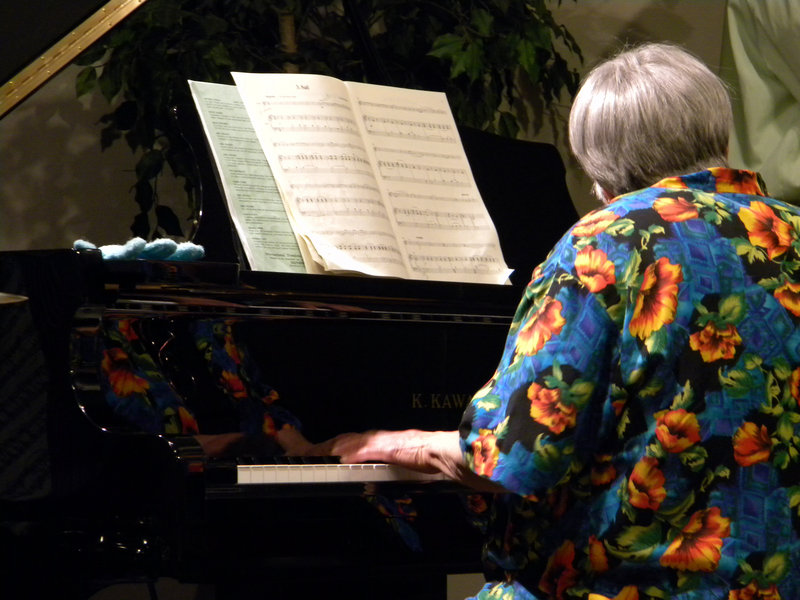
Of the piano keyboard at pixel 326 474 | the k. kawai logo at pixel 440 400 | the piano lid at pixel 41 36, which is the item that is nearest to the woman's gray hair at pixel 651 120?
the piano keyboard at pixel 326 474

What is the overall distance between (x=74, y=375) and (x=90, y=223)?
2173mm

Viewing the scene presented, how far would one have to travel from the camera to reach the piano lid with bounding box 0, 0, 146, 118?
196cm

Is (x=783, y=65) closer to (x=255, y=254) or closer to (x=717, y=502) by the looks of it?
(x=255, y=254)

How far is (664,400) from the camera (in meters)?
1.25

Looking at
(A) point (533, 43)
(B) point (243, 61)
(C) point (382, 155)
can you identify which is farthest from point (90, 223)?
(C) point (382, 155)

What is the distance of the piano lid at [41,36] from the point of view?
1.96 meters

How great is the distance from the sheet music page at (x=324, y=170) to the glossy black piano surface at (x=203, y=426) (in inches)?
3.9

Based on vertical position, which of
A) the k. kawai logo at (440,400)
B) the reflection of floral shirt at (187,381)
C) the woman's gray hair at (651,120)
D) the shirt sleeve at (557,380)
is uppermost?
the woman's gray hair at (651,120)

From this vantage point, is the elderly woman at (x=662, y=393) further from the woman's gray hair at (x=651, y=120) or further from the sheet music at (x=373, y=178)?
the sheet music at (x=373, y=178)

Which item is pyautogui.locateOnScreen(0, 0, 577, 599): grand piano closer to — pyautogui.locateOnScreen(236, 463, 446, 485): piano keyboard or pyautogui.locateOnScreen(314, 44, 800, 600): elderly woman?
pyautogui.locateOnScreen(236, 463, 446, 485): piano keyboard

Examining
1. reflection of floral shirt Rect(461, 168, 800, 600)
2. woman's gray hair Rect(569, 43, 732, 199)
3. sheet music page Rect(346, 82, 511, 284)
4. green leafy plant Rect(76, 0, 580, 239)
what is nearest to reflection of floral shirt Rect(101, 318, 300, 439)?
sheet music page Rect(346, 82, 511, 284)

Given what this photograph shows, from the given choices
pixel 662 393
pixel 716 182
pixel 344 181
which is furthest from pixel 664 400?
pixel 344 181

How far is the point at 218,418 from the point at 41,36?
816 millimetres

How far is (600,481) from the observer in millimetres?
1293
